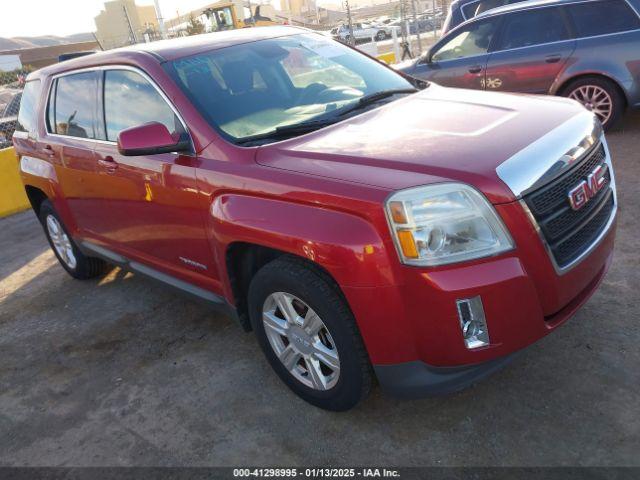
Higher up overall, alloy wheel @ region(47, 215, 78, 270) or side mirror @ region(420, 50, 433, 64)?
side mirror @ region(420, 50, 433, 64)

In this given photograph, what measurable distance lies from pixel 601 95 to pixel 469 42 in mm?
1752

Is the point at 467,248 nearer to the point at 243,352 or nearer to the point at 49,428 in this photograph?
the point at 243,352

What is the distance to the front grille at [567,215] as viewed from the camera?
2244mm

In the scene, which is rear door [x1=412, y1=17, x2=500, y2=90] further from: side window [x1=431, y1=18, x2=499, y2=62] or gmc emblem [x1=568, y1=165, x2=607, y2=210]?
gmc emblem [x1=568, y1=165, x2=607, y2=210]

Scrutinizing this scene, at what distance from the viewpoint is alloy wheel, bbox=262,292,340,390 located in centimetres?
260

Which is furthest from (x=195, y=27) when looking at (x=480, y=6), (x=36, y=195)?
(x=36, y=195)

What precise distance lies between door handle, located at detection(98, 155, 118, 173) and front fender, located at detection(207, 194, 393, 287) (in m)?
1.20

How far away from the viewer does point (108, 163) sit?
3.57 meters

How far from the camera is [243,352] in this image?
348cm

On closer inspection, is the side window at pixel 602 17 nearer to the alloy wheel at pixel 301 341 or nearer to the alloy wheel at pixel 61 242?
the alloy wheel at pixel 301 341

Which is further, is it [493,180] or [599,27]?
[599,27]

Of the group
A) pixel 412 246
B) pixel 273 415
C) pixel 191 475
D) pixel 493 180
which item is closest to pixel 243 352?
pixel 273 415

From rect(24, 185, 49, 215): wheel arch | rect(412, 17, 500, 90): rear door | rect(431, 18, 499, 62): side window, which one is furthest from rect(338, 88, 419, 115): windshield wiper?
rect(431, 18, 499, 62): side window

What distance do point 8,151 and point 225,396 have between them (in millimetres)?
7000
